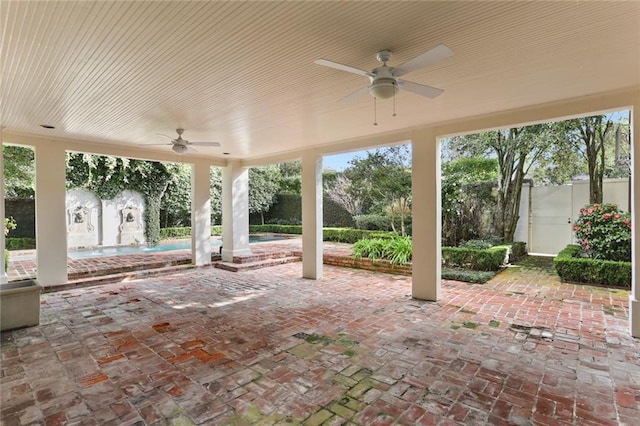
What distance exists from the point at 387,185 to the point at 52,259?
27.3 ft

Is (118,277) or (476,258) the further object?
(476,258)

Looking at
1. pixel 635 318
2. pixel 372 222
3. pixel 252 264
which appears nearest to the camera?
pixel 635 318

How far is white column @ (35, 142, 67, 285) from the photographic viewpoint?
5.77 metres

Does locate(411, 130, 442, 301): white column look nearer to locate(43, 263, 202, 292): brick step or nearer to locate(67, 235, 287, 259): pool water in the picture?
locate(43, 263, 202, 292): brick step

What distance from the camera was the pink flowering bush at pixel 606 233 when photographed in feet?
19.3

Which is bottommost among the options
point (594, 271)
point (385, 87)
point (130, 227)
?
point (594, 271)

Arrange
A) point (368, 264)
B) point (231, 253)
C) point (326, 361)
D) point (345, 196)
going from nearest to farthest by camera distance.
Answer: point (326, 361) < point (368, 264) < point (231, 253) < point (345, 196)

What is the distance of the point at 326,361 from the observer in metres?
3.09

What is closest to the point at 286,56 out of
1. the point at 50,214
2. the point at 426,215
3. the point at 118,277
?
the point at 426,215

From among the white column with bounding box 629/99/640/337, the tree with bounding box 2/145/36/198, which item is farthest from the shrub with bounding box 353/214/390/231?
the tree with bounding box 2/145/36/198

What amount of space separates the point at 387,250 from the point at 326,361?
5.09 metres

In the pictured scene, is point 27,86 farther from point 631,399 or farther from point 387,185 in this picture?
point 387,185

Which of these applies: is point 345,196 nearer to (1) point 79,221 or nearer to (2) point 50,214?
(2) point 50,214

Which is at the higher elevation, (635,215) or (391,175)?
(391,175)
